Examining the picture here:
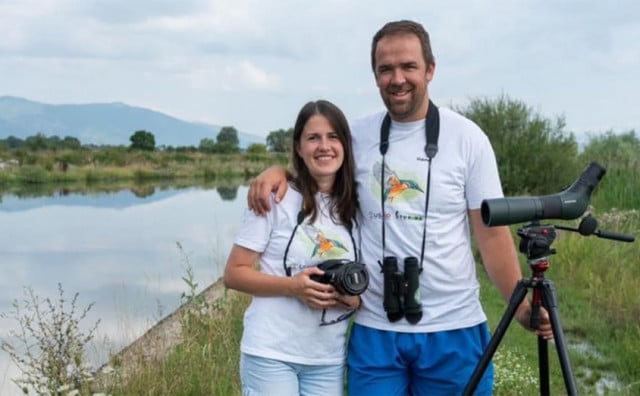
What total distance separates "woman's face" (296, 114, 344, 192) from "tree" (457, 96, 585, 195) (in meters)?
14.1

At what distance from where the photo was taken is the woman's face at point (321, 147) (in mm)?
2412

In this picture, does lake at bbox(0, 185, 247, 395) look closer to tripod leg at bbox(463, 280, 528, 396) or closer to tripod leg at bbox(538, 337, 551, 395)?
tripod leg at bbox(463, 280, 528, 396)

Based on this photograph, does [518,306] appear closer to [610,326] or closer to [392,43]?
[392,43]

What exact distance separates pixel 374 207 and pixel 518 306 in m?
0.55

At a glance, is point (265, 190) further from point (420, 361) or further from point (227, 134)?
point (227, 134)

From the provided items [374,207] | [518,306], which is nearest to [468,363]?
[518,306]

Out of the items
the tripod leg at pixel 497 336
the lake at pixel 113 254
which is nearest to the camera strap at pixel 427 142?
the tripod leg at pixel 497 336

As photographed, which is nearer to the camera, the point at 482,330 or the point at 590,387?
the point at 482,330

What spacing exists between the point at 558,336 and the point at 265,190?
39.3 inches

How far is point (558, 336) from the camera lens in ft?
6.65

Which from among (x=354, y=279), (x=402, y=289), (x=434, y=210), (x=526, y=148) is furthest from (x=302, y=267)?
(x=526, y=148)

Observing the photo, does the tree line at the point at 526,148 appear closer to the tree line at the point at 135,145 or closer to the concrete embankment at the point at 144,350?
the concrete embankment at the point at 144,350

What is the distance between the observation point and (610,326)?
19.0 ft

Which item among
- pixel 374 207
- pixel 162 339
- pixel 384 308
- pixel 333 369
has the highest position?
pixel 374 207
